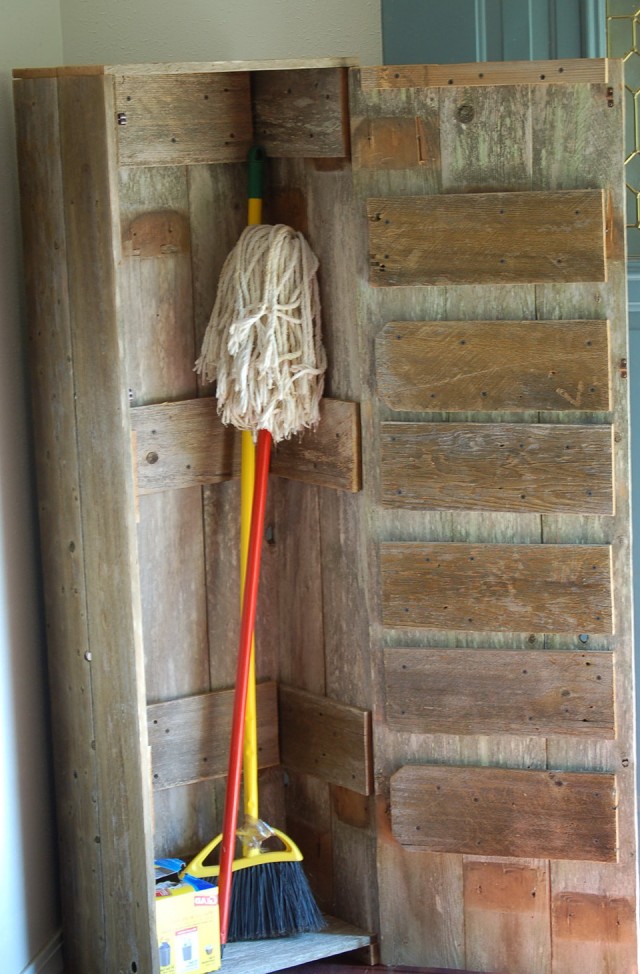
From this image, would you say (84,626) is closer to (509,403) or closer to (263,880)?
(263,880)

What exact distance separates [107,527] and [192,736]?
20.4 inches

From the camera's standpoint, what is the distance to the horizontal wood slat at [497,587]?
87.8 inches

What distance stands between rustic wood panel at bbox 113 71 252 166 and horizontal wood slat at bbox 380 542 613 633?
778 millimetres

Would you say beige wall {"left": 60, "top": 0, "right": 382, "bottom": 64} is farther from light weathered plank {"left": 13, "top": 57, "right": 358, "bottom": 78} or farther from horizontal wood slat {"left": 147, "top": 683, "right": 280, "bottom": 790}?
horizontal wood slat {"left": 147, "top": 683, "right": 280, "bottom": 790}

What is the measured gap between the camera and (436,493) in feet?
7.47

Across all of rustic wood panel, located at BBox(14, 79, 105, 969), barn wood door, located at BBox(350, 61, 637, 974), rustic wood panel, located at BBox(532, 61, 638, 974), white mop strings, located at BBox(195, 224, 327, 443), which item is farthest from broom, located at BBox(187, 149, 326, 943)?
rustic wood panel, located at BBox(532, 61, 638, 974)

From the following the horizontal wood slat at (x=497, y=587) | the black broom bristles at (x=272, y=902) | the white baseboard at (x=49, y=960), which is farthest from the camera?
the black broom bristles at (x=272, y=902)

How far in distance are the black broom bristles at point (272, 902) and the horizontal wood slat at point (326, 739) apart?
188 mm

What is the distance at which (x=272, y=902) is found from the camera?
245 cm

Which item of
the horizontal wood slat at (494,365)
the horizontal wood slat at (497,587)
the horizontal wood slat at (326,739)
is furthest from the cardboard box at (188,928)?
the horizontal wood slat at (494,365)

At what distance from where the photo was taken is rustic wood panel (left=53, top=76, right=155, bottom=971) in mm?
2143

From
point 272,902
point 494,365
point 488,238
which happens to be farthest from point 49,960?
point 488,238

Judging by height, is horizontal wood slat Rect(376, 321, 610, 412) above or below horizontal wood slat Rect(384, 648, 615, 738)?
above

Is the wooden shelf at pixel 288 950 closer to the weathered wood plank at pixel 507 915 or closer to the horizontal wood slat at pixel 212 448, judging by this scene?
the weathered wood plank at pixel 507 915
